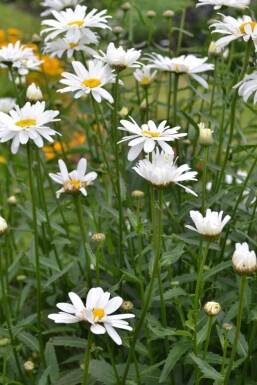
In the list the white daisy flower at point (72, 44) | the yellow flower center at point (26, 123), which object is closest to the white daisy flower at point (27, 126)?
the yellow flower center at point (26, 123)

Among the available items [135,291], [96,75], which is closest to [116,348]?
[135,291]

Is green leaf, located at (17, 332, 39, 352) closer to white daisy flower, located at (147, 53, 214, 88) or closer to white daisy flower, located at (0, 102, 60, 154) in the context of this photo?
white daisy flower, located at (0, 102, 60, 154)

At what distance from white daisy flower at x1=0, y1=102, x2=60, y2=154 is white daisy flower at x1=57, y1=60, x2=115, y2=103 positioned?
0.30 ft

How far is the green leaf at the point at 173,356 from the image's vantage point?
50.4 inches

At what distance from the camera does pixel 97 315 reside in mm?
1119

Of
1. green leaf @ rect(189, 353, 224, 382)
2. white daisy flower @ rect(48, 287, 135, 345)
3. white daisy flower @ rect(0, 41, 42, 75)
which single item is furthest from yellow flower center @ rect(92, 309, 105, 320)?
white daisy flower @ rect(0, 41, 42, 75)

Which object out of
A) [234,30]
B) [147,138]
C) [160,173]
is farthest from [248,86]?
[160,173]

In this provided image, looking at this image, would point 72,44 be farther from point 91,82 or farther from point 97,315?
point 97,315

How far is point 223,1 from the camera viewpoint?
5.41ft

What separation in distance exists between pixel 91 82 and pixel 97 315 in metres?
0.56

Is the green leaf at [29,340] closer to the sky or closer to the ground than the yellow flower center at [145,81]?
closer to the ground

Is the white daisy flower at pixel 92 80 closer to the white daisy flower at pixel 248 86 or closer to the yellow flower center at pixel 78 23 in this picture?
the yellow flower center at pixel 78 23

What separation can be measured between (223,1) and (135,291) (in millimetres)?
713

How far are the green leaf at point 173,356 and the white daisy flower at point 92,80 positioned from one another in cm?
50
